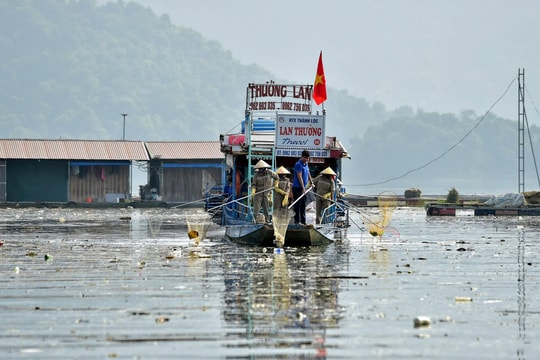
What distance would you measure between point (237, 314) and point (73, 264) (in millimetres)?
8701

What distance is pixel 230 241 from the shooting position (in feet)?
107

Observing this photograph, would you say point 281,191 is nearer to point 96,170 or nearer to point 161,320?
point 161,320

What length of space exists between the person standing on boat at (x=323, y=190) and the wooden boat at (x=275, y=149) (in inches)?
13.8

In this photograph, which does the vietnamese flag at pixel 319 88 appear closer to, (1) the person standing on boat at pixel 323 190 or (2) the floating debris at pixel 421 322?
(1) the person standing on boat at pixel 323 190

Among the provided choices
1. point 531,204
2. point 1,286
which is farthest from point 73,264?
point 531,204

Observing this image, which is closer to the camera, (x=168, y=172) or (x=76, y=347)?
(x=76, y=347)

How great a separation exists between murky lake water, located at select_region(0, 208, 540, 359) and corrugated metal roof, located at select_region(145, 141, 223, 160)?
46751 mm

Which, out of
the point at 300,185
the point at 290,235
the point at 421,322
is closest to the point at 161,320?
the point at 421,322

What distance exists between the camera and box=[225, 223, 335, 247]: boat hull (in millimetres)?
29487

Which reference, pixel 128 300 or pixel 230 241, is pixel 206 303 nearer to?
pixel 128 300

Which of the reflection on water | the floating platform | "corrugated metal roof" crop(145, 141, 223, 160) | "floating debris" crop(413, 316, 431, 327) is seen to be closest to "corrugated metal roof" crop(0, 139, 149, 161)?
"corrugated metal roof" crop(145, 141, 223, 160)

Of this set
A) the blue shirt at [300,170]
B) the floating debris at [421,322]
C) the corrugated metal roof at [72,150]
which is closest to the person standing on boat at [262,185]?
the blue shirt at [300,170]

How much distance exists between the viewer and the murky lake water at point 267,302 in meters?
14.1

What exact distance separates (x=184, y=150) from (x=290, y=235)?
4962 centimetres
